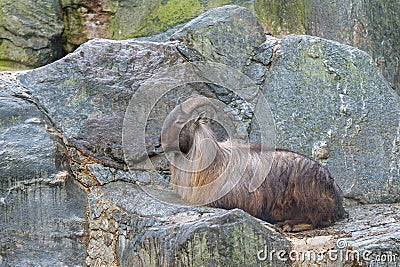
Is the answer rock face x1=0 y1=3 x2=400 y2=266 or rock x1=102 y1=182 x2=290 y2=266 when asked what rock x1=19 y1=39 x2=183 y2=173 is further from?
rock x1=102 y1=182 x2=290 y2=266

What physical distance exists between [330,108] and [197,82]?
4.73 ft

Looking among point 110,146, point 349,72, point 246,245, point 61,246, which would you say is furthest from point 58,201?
point 349,72

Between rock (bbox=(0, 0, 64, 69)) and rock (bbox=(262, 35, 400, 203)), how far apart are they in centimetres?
364

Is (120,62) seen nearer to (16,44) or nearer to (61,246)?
(61,246)

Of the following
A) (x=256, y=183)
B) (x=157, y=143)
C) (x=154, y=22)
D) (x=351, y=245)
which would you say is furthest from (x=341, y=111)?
(x=154, y=22)

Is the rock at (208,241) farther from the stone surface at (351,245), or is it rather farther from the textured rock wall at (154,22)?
the textured rock wall at (154,22)

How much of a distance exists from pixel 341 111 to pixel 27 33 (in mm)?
4589

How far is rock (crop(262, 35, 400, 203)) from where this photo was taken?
6773 mm

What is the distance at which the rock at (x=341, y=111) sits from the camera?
6.77 metres

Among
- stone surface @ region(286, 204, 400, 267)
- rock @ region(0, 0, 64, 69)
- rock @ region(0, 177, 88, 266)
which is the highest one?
rock @ region(0, 0, 64, 69)

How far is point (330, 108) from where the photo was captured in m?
6.89

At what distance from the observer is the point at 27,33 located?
9000 millimetres

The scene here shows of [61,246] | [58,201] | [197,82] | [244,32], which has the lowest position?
[61,246]

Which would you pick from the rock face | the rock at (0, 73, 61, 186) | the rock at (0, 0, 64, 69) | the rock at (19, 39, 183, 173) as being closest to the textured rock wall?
the rock at (0, 0, 64, 69)
